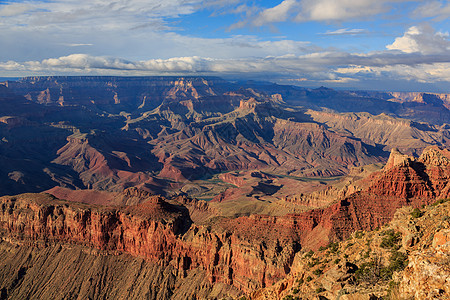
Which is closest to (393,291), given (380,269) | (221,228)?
(380,269)

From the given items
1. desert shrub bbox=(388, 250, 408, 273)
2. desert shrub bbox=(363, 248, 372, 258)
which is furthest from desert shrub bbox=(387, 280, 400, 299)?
desert shrub bbox=(363, 248, 372, 258)

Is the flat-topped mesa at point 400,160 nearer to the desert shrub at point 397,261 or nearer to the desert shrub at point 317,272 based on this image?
the desert shrub at point 317,272

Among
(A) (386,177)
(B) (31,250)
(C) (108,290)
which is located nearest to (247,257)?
(C) (108,290)

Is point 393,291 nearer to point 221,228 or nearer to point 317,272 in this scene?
point 317,272

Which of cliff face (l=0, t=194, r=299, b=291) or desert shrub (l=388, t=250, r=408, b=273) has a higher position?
desert shrub (l=388, t=250, r=408, b=273)

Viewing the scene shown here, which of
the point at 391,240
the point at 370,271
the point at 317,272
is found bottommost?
the point at 317,272

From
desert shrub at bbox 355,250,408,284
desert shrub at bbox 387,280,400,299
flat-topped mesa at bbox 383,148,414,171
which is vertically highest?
desert shrub at bbox 387,280,400,299

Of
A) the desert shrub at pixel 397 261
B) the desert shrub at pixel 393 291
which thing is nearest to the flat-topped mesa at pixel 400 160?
the desert shrub at pixel 397 261

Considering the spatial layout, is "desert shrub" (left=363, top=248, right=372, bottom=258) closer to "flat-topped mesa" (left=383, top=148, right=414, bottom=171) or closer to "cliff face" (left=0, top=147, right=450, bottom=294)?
"cliff face" (left=0, top=147, right=450, bottom=294)

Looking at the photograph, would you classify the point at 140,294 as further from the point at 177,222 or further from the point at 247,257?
the point at 247,257
